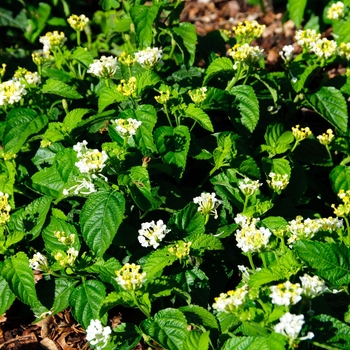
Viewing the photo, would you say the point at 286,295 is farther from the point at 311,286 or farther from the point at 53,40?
the point at 53,40

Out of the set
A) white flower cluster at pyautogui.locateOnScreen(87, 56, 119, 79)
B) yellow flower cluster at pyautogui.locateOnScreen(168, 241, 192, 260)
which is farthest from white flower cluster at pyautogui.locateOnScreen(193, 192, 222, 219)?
white flower cluster at pyautogui.locateOnScreen(87, 56, 119, 79)

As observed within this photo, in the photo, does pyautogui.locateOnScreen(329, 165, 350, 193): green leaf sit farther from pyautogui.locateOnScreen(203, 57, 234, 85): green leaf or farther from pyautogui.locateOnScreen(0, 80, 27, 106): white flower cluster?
pyautogui.locateOnScreen(0, 80, 27, 106): white flower cluster

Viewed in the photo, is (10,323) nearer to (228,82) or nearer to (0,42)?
(228,82)

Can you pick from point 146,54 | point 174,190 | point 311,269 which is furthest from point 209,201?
point 146,54

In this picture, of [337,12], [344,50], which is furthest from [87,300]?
[337,12]

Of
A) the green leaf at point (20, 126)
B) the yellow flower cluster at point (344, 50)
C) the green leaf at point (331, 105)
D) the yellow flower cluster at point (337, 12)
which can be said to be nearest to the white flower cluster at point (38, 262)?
the green leaf at point (20, 126)
